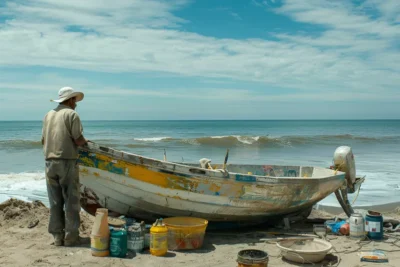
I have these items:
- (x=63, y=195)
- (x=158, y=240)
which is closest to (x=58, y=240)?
(x=63, y=195)

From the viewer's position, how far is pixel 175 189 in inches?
221

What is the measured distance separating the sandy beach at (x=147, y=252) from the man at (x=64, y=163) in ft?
0.86

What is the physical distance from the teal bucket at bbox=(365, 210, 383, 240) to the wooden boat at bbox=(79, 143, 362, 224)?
89 centimetres

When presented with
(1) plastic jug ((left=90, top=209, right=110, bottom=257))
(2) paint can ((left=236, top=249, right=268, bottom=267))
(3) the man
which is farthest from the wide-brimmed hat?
(2) paint can ((left=236, top=249, right=268, bottom=267))

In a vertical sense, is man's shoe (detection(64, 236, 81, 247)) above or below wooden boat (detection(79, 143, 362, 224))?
below

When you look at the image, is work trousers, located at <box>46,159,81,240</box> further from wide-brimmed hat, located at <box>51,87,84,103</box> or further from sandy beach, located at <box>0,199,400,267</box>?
wide-brimmed hat, located at <box>51,87,84,103</box>

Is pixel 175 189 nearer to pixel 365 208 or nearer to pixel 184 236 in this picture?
pixel 184 236

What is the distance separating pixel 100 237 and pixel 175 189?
1.13 m

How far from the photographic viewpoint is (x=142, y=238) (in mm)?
5254

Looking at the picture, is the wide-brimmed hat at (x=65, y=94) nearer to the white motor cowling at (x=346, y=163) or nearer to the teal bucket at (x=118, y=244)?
the teal bucket at (x=118, y=244)

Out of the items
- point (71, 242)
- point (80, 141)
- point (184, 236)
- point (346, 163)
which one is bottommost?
point (71, 242)

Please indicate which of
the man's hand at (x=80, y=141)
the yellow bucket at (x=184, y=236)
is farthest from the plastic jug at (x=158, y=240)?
the man's hand at (x=80, y=141)

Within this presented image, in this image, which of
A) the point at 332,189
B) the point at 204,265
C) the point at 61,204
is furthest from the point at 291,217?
the point at 61,204

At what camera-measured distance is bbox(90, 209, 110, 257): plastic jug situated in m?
4.99
